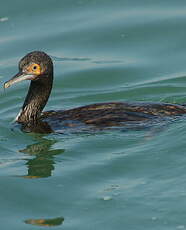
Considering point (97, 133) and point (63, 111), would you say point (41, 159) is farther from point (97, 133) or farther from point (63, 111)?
point (63, 111)

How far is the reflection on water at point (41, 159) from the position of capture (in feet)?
33.8

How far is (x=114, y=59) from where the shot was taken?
1479cm

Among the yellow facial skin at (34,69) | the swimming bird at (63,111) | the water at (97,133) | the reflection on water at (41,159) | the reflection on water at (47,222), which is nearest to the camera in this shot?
the reflection on water at (47,222)

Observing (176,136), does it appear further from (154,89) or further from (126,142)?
(154,89)

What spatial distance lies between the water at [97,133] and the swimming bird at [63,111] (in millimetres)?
201

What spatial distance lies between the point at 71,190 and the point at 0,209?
92 cm

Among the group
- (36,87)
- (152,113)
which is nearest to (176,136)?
(152,113)

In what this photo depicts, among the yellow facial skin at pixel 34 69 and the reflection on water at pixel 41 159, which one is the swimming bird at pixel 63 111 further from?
the reflection on water at pixel 41 159

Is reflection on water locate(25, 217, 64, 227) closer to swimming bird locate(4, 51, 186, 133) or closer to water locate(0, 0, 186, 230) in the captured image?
water locate(0, 0, 186, 230)

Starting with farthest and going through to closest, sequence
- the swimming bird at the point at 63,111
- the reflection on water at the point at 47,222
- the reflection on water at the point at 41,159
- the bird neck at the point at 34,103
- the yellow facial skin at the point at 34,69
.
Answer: the bird neck at the point at 34,103, the yellow facial skin at the point at 34,69, the swimming bird at the point at 63,111, the reflection on water at the point at 41,159, the reflection on water at the point at 47,222

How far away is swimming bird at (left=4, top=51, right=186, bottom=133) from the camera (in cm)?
1124

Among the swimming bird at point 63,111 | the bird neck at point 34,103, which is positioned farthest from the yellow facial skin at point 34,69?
the bird neck at point 34,103

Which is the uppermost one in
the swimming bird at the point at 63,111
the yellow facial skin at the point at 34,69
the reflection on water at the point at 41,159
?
the yellow facial skin at the point at 34,69

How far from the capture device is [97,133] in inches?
441
